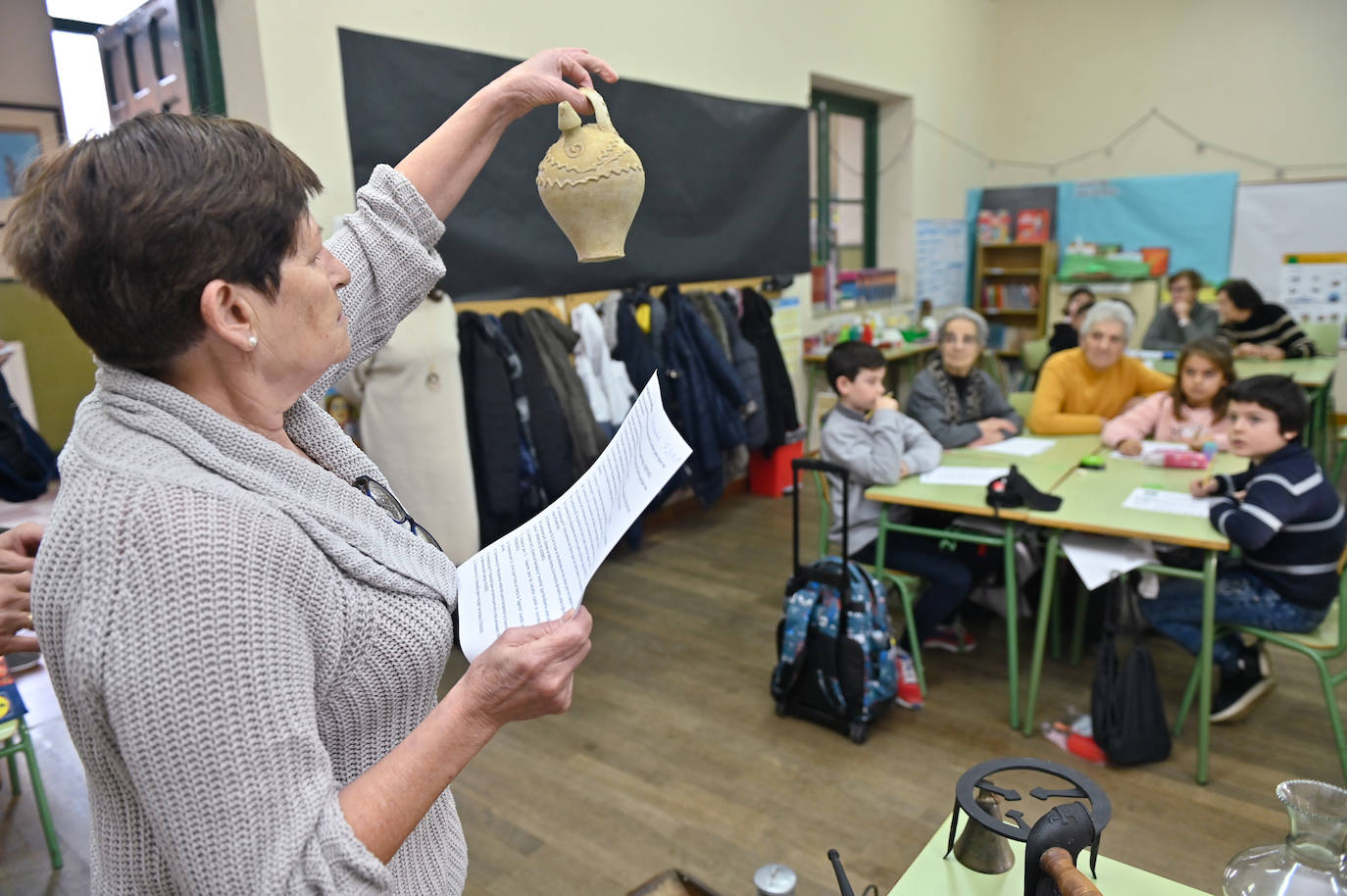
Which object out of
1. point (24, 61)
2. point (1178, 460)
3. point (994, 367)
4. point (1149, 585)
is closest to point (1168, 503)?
point (1149, 585)

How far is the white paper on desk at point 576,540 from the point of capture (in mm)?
750

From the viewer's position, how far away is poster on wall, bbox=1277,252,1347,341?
6367 mm

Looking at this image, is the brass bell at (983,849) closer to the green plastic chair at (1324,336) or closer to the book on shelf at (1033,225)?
the green plastic chair at (1324,336)

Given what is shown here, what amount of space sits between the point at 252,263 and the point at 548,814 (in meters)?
1.97

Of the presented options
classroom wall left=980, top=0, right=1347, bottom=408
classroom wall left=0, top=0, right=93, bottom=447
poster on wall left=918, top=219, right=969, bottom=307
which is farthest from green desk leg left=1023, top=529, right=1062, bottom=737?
classroom wall left=980, top=0, right=1347, bottom=408

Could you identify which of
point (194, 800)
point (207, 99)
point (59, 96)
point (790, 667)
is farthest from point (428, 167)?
point (59, 96)

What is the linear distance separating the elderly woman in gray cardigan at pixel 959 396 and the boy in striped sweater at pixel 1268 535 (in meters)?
0.91

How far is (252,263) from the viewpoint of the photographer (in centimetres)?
64

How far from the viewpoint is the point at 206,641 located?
567mm

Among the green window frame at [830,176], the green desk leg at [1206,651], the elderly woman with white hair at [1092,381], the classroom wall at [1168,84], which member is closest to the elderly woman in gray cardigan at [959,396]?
the elderly woman with white hair at [1092,381]

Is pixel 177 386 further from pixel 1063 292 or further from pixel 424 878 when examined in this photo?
pixel 1063 292

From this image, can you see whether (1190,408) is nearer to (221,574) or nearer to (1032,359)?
(1032,359)

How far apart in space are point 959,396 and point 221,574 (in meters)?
3.21

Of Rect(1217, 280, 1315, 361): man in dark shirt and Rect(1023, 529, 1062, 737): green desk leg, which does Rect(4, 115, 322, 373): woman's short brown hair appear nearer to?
Rect(1023, 529, 1062, 737): green desk leg
